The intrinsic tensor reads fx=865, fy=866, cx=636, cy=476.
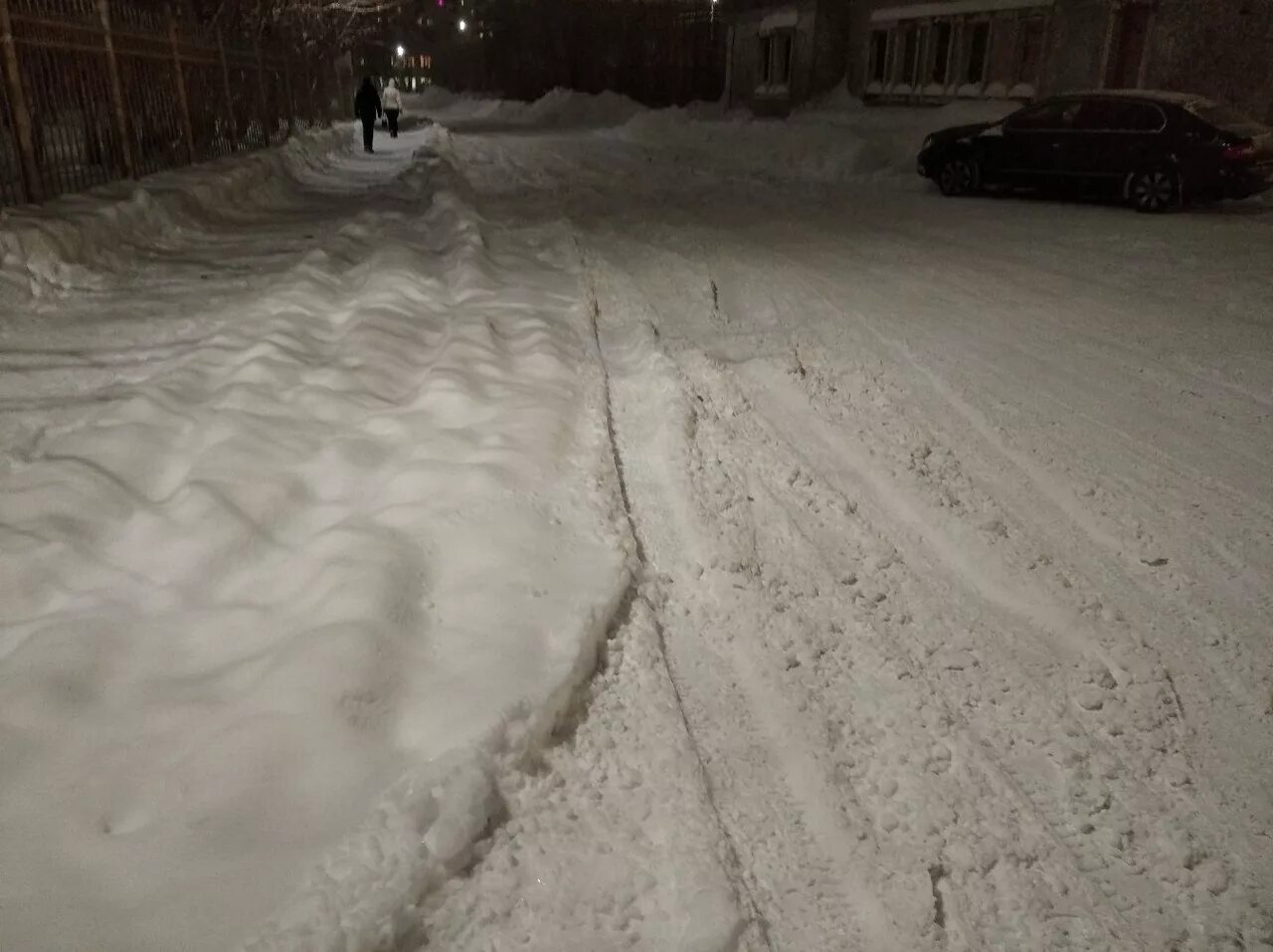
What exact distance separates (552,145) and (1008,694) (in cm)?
2401

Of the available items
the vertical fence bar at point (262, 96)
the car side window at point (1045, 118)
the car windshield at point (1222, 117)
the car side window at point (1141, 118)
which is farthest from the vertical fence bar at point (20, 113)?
the car windshield at point (1222, 117)

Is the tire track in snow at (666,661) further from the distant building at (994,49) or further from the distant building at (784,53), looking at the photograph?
the distant building at (784,53)

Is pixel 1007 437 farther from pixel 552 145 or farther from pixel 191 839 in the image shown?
pixel 552 145

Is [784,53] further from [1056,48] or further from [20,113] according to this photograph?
[20,113]

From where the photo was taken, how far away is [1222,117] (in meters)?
12.2

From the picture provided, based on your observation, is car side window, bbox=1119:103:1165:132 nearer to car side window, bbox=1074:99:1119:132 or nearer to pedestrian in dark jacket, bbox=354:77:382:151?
car side window, bbox=1074:99:1119:132

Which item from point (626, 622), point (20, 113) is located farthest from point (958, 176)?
point (626, 622)

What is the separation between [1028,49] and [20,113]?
68.0ft

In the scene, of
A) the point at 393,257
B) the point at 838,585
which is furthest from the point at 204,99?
the point at 838,585

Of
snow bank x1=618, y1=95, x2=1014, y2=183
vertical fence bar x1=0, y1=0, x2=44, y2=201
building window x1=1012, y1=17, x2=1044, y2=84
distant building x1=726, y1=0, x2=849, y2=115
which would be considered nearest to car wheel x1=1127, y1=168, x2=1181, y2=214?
snow bank x1=618, y1=95, x2=1014, y2=183

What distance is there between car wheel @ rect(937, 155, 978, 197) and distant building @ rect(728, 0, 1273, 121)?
5.81m

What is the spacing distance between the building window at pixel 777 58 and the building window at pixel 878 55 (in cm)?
380

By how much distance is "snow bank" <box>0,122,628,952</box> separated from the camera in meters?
2.19

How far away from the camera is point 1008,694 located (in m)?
3.06
